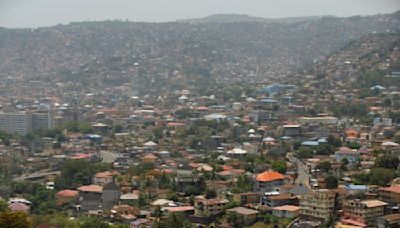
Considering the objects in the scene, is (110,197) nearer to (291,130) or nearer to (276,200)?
(276,200)

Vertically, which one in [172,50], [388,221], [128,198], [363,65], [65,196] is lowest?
[65,196]

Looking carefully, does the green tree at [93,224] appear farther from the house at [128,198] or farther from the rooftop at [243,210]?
the rooftop at [243,210]

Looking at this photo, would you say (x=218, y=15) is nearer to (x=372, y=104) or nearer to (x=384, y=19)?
(x=384, y=19)

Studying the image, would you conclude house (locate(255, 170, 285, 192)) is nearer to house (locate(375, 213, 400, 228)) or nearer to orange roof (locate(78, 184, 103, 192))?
house (locate(375, 213, 400, 228))

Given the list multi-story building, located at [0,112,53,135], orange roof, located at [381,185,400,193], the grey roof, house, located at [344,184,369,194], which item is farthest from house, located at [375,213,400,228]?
multi-story building, located at [0,112,53,135]

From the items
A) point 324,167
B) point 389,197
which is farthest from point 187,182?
point 389,197

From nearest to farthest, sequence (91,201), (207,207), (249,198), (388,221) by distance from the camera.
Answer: (388,221) → (207,207) → (249,198) → (91,201)

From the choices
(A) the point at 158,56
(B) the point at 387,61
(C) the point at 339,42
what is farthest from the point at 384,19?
(B) the point at 387,61
